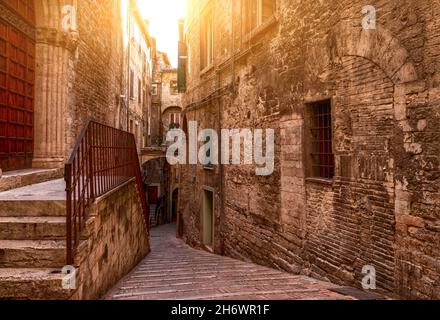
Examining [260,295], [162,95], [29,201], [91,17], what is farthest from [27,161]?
[162,95]

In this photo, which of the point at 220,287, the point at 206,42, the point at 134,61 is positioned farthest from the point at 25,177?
the point at 134,61

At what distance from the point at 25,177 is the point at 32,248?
3121 millimetres

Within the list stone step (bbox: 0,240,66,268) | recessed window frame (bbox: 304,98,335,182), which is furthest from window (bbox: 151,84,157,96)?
stone step (bbox: 0,240,66,268)

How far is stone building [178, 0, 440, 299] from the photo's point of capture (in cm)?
371

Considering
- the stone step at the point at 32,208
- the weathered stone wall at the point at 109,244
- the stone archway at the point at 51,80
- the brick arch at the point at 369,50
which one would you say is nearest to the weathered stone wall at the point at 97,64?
the stone archway at the point at 51,80

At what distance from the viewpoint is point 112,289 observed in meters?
4.18

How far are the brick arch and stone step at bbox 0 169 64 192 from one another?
522 centimetres

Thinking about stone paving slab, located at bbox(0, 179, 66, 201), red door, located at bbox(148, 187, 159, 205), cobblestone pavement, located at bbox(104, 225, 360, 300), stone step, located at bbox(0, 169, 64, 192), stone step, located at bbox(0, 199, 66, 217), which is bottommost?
red door, located at bbox(148, 187, 159, 205)

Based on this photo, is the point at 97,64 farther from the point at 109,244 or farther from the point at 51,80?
the point at 109,244

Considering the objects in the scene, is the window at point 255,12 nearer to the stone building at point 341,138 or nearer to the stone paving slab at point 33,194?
the stone building at point 341,138

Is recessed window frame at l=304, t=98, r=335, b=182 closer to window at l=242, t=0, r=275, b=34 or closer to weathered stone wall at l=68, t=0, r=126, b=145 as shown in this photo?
window at l=242, t=0, r=275, b=34

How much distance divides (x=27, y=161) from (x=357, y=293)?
6.52 metres

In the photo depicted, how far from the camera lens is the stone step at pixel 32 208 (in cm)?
383

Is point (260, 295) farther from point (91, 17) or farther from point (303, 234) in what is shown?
point (91, 17)
